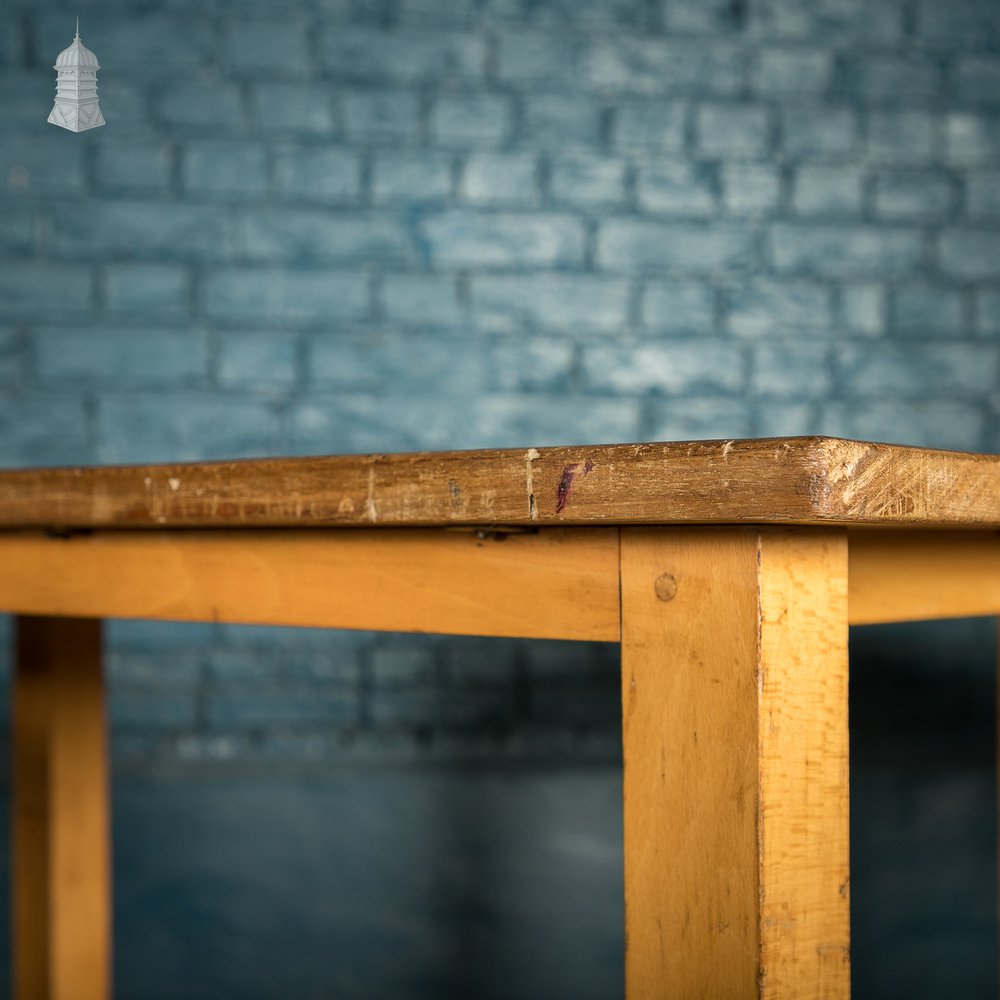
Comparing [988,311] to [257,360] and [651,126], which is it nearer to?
[651,126]

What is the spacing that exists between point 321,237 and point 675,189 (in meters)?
0.63

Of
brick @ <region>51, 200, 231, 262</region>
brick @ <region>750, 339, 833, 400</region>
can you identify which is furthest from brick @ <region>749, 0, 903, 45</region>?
brick @ <region>51, 200, 231, 262</region>

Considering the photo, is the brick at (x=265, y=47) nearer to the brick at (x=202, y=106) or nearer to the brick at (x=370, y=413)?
the brick at (x=202, y=106)

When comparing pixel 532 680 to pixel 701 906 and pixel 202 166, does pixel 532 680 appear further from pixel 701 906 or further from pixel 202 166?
pixel 701 906

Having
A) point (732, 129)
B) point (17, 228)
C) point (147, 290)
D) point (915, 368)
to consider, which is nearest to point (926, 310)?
point (915, 368)

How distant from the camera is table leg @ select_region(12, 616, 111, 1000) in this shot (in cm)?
128

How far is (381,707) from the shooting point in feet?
6.47

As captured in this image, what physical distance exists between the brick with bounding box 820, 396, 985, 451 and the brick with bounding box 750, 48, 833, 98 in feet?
1.88

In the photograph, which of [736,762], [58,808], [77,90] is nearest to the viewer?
[736,762]

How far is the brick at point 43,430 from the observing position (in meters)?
1.93

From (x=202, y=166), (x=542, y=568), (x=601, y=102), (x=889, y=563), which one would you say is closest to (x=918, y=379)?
(x=601, y=102)

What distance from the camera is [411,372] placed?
1.99m

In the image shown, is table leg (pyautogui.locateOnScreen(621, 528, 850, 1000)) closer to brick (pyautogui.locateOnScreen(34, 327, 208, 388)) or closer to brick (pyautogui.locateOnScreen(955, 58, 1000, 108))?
brick (pyautogui.locateOnScreen(34, 327, 208, 388))

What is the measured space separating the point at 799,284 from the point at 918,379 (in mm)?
282
